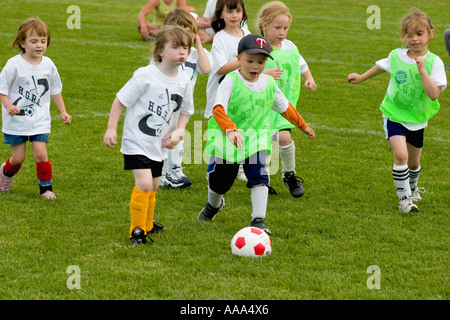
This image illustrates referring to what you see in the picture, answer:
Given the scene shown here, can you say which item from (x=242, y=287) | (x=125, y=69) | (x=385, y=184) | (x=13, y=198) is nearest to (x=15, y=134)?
(x=13, y=198)

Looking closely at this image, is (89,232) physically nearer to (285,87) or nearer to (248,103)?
(248,103)

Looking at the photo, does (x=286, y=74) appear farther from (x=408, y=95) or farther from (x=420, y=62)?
(x=420, y=62)

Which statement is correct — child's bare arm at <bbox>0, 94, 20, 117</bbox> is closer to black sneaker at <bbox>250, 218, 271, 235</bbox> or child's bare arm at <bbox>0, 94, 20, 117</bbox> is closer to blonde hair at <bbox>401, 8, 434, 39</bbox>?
black sneaker at <bbox>250, 218, 271, 235</bbox>

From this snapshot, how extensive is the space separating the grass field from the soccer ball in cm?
8

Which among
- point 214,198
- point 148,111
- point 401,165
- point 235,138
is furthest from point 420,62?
point 148,111

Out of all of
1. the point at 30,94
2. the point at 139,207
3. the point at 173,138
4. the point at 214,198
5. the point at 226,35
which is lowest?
the point at 139,207

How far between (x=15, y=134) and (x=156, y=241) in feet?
6.82

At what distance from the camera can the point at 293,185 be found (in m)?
7.45

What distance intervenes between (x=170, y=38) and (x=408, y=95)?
8.36 ft

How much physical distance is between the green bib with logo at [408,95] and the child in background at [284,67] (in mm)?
798

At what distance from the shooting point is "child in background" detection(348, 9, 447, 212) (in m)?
6.69

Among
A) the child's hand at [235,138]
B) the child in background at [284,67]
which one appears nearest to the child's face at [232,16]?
the child in background at [284,67]

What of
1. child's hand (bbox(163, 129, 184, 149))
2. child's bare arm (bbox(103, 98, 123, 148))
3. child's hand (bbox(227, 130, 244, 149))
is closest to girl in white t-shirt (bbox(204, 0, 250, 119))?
child's hand (bbox(163, 129, 184, 149))

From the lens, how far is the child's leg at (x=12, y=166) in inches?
281
